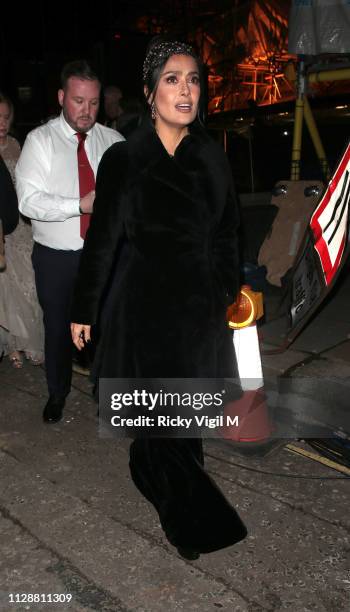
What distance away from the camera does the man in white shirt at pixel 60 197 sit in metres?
3.31

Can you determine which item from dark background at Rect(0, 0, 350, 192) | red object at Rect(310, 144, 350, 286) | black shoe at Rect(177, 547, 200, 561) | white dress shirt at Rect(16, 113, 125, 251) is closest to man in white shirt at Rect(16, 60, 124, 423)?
white dress shirt at Rect(16, 113, 125, 251)

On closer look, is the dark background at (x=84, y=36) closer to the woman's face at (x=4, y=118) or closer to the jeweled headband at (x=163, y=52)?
the woman's face at (x=4, y=118)

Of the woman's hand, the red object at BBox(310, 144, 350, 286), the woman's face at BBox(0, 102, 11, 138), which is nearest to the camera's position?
the woman's hand

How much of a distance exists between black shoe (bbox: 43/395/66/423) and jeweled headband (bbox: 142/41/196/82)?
2193 millimetres

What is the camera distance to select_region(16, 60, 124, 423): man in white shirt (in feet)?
10.9

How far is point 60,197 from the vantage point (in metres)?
3.34

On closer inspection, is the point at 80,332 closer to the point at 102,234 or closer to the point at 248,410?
the point at 102,234

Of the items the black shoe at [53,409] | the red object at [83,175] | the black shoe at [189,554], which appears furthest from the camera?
the black shoe at [53,409]

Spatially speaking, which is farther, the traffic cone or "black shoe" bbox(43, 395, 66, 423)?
"black shoe" bbox(43, 395, 66, 423)

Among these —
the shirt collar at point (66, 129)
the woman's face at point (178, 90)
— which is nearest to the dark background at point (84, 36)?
the shirt collar at point (66, 129)

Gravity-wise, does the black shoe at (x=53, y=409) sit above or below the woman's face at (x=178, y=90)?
below

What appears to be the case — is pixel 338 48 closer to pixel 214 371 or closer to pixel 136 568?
pixel 214 371

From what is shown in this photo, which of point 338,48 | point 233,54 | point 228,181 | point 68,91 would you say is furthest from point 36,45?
point 228,181

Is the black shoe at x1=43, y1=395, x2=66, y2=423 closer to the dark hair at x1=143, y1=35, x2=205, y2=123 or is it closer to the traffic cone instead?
the traffic cone
